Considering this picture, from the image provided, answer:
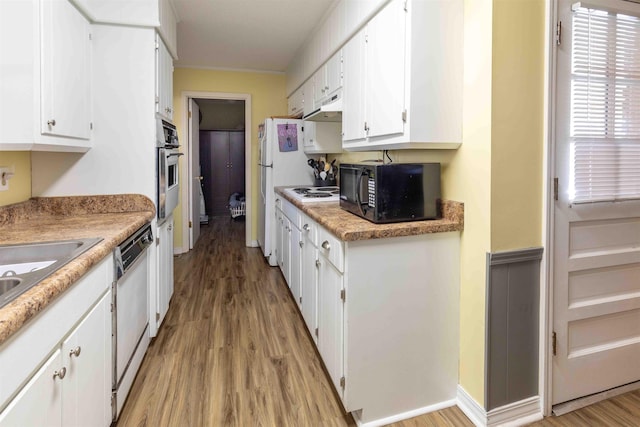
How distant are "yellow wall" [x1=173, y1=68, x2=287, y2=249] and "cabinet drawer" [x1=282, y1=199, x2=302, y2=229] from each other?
1751 millimetres

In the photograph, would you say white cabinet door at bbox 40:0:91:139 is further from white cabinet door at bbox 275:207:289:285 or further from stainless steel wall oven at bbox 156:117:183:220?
white cabinet door at bbox 275:207:289:285

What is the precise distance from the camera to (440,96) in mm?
1766

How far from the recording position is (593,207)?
179cm

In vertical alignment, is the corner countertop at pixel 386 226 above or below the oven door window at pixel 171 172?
below

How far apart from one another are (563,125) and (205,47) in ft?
11.6

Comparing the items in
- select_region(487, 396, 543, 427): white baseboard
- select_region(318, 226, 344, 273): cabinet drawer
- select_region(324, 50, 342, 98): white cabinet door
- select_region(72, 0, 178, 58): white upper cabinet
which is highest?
select_region(72, 0, 178, 58): white upper cabinet

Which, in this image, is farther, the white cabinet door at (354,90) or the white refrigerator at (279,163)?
the white refrigerator at (279,163)

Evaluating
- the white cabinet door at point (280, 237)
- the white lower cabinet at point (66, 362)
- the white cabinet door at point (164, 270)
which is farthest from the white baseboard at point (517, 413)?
the white cabinet door at point (280, 237)

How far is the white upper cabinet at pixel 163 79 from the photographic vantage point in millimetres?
2451

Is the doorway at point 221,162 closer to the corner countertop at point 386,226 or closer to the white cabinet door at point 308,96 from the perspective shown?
the white cabinet door at point 308,96

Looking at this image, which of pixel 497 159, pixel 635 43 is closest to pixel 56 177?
pixel 497 159

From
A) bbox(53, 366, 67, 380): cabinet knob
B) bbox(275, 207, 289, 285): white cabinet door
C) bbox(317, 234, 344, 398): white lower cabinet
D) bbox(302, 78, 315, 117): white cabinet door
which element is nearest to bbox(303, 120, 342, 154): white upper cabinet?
bbox(302, 78, 315, 117): white cabinet door

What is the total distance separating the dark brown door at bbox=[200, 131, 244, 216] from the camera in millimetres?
7773

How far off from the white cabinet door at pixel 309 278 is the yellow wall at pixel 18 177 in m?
1.64
